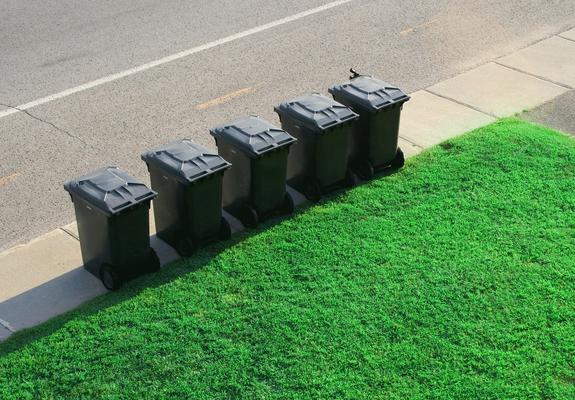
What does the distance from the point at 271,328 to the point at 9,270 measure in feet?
9.17

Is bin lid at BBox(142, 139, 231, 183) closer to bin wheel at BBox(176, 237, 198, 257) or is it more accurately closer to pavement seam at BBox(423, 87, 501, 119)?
bin wheel at BBox(176, 237, 198, 257)

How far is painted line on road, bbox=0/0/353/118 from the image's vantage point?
12508mm

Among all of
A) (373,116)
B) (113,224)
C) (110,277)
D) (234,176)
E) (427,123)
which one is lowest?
(427,123)

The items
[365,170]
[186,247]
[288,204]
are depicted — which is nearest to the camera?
[186,247]

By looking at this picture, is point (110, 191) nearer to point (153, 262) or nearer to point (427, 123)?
point (153, 262)

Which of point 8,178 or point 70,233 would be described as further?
point 8,178

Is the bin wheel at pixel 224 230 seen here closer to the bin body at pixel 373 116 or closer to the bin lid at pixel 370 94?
the bin body at pixel 373 116

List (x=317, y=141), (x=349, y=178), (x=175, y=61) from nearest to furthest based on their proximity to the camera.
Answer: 1. (x=317, y=141)
2. (x=349, y=178)
3. (x=175, y=61)

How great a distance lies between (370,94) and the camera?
10438mm

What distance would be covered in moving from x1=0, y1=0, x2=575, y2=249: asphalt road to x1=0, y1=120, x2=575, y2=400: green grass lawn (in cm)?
206

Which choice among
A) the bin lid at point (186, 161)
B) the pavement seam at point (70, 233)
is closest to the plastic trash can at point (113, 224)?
the bin lid at point (186, 161)

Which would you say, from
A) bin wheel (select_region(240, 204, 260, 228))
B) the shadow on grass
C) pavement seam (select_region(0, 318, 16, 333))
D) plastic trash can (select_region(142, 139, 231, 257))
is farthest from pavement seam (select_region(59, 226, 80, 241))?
bin wheel (select_region(240, 204, 260, 228))

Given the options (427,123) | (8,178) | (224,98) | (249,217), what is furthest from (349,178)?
(8,178)

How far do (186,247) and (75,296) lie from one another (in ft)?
3.92
